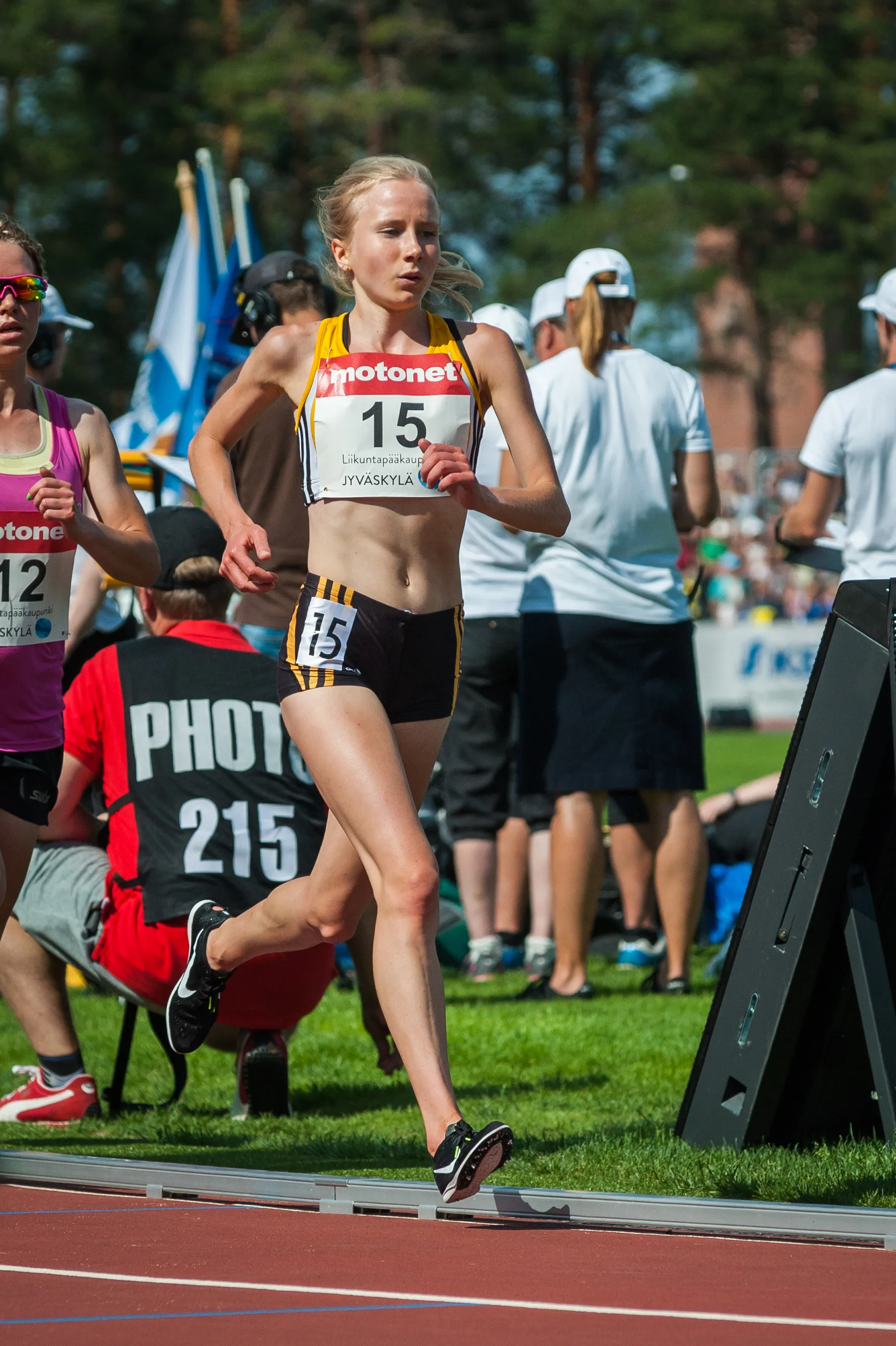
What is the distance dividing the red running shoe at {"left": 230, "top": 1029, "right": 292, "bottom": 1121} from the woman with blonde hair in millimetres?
1130

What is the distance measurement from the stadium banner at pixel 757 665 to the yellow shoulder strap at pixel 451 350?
76.1ft

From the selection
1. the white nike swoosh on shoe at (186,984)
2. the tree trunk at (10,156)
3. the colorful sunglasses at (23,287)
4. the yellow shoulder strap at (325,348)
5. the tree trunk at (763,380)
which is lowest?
the white nike swoosh on shoe at (186,984)

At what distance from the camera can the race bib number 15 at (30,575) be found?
176 inches

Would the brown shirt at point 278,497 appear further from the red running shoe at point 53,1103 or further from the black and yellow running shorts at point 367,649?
the black and yellow running shorts at point 367,649

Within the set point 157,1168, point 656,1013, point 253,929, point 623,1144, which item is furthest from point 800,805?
point 656,1013

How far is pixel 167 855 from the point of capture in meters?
5.43

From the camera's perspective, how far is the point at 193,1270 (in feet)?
11.6

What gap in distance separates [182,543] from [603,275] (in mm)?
2252

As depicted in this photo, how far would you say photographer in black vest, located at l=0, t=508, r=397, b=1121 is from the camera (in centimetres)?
542

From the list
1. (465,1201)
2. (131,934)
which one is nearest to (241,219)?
(131,934)

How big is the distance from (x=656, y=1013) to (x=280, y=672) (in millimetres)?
3001

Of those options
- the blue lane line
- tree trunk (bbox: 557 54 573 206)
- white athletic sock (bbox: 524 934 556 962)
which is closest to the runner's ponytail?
white athletic sock (bbox: 524 934 556 962)

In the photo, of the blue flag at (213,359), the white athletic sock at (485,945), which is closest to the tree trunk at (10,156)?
the blue flag at (213,359)

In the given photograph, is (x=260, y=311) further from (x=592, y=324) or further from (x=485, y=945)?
(x=485, y=945)
